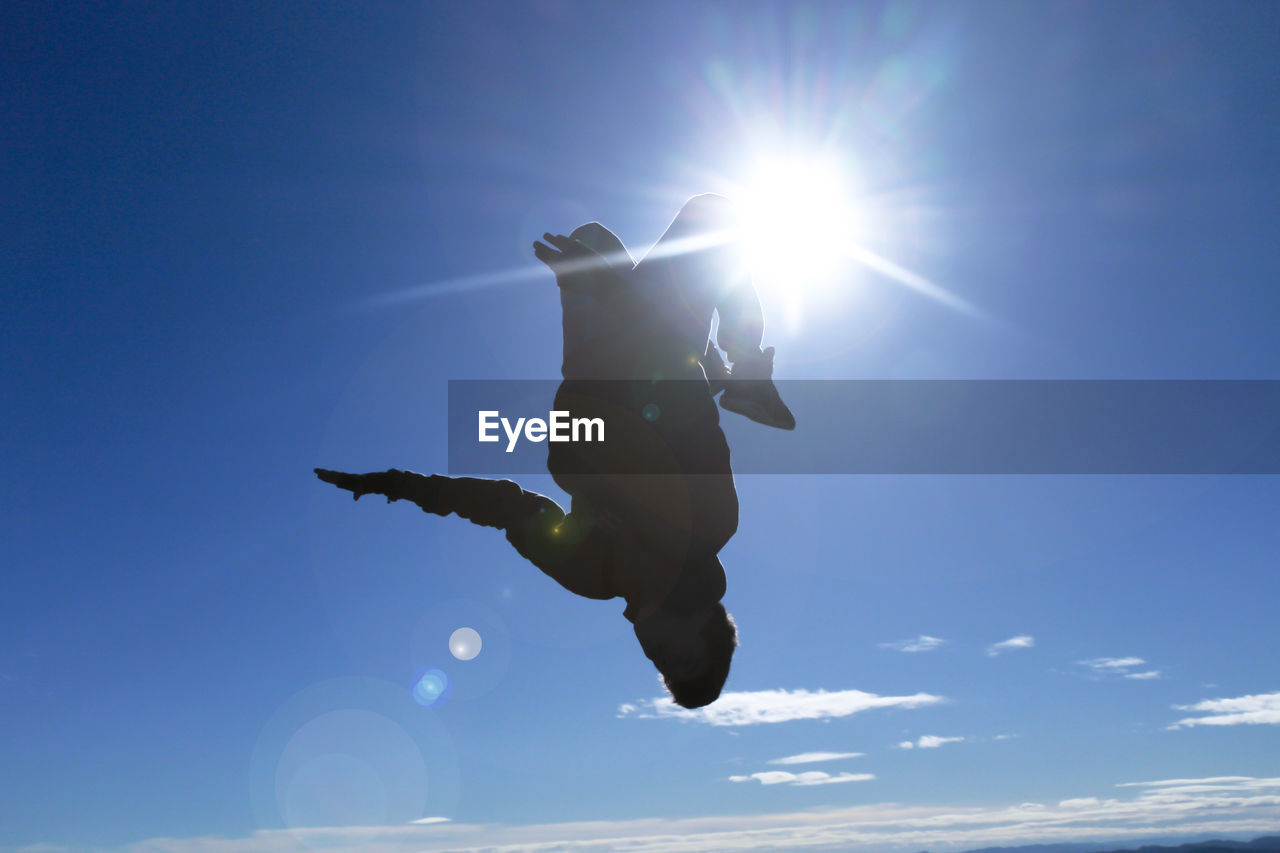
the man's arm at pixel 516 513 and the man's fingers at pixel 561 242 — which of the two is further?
the man's arm at pixel 516 513

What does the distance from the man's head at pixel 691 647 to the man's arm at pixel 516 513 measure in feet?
1.20

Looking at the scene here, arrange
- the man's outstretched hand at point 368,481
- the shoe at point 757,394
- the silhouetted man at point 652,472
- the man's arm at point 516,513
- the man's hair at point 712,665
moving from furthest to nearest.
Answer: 1. the shoe at point 757,394
2. the man's hair at point 712,665
3. the silhouetted man at point 652,472
4. the man's arm at point 516,513
5. the man's outstretched hand at point 368,481

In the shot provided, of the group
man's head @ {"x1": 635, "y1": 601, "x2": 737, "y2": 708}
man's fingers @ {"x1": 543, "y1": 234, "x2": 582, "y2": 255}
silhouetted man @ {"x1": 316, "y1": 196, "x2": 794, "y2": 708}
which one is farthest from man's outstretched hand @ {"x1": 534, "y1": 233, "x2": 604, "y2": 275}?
man's head @ {"x1": 635, "y1": 601, "x2": 737, "y2": 708}

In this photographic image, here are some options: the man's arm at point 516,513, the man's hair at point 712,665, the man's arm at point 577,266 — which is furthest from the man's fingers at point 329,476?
the man's hair at point 712,665

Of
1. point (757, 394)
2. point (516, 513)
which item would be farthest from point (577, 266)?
point (757, 394)

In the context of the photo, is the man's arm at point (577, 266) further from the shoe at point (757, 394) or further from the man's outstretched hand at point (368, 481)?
the man's outstretched hand at point (368, 481)

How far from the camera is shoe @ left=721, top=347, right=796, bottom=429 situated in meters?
4.30

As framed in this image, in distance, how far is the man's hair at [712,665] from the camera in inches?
164

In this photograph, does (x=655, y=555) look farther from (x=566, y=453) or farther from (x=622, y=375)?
(x=622, y=375)

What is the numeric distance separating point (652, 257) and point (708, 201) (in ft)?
1.61

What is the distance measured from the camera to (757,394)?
4305 mm

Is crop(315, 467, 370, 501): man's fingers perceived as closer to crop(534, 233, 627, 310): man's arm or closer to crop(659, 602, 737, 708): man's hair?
crop(534, 233, 627, 310): man's arm

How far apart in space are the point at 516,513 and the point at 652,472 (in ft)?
2.60

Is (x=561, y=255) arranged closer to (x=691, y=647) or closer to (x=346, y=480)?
(x=346, y=480)
